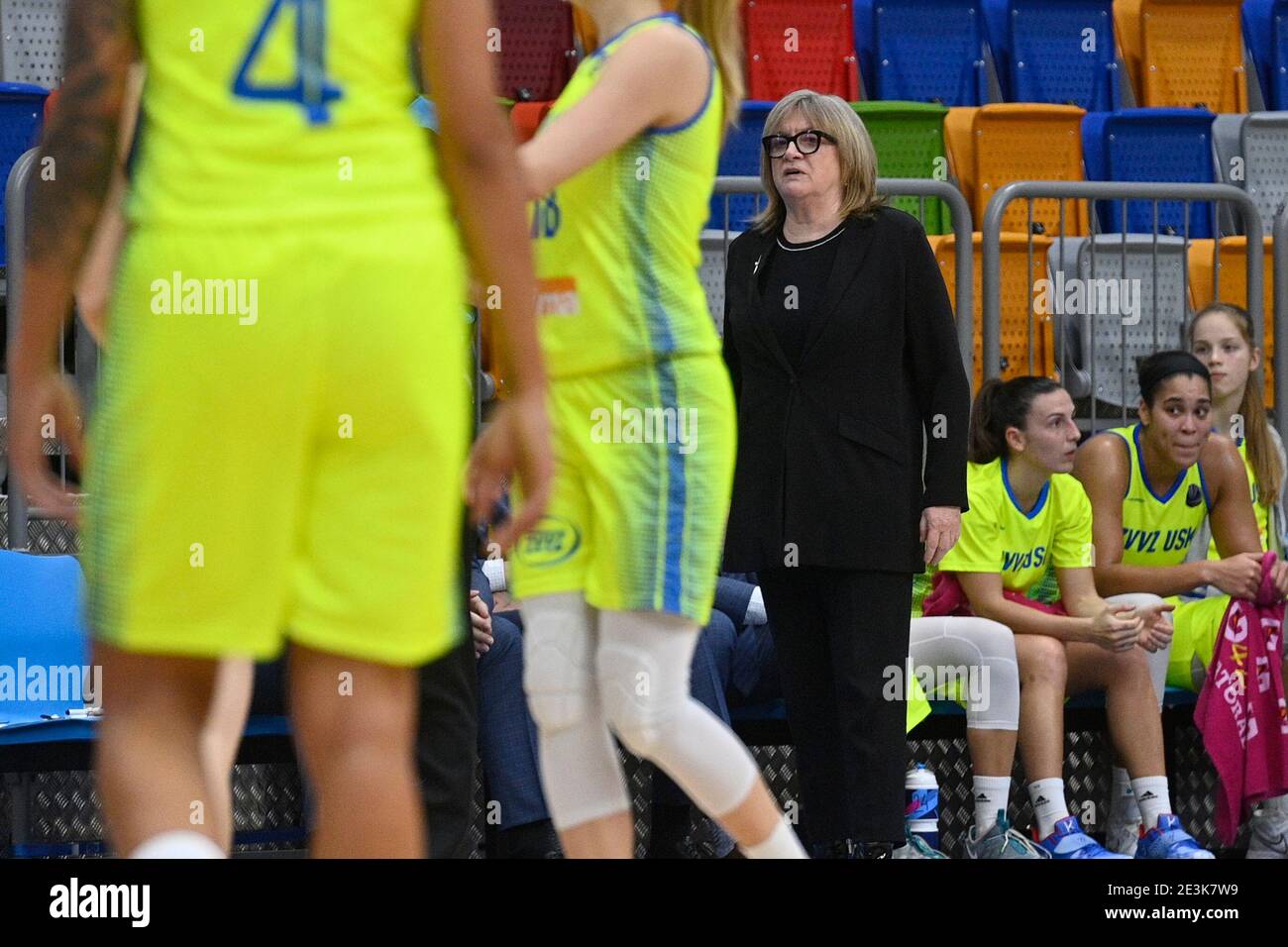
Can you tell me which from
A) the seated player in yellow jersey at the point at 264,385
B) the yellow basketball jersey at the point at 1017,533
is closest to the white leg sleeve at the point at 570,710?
the seated player in yellow jersey at the point at 264,385

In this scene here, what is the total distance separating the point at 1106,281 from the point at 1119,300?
8 cm

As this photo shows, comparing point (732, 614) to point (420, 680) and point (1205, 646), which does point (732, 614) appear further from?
point (420, 680)

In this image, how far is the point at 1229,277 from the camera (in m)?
6.83

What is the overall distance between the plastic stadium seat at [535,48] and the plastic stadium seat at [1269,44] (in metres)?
3.23

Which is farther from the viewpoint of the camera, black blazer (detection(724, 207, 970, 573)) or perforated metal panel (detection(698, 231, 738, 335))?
perforated metal panel (detection(698, 231, 738, 335))

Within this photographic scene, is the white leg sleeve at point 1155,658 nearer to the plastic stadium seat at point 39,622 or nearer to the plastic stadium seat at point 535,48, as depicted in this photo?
the plastic stadium seat at point 39,622

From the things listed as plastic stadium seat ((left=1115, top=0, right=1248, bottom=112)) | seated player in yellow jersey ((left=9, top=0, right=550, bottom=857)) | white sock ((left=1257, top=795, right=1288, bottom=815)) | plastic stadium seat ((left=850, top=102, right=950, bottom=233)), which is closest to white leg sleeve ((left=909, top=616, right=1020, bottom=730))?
white sock ((left=1257, top=795, right=1288, bottom=815))

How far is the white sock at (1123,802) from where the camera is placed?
5500 mm

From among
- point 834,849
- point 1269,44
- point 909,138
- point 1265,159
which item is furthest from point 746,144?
point 834,849

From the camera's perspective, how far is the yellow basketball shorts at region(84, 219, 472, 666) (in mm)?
1915

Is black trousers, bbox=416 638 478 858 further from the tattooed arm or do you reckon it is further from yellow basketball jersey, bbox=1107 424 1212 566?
yellow basketball jersey, bbox=1107 424 1212 566

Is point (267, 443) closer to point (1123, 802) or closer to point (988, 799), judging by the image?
point (988, 799)

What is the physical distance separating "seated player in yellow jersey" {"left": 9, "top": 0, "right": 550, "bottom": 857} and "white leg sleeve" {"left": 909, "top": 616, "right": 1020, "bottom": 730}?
3.19m
